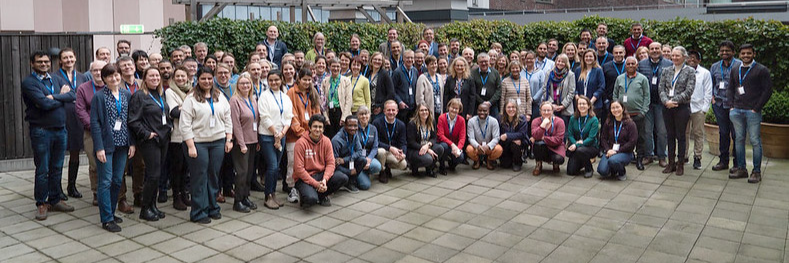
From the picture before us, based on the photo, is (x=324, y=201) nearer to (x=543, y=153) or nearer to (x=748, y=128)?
(x=543, y=153)

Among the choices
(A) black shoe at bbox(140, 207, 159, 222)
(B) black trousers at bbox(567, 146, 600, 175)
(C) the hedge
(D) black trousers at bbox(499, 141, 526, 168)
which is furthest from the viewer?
(C) the hedge

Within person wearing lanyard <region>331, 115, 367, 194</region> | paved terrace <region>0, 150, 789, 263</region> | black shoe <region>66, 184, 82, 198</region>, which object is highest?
person wearing lanyard <region>331, 115, 367, 194</region>

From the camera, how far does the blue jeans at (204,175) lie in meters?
6.62

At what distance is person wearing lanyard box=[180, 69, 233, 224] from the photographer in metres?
6.50

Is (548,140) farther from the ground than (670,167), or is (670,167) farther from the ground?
(548,140)

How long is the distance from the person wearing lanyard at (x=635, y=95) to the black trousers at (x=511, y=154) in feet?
5.52

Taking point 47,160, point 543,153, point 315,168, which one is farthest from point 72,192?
point 543,153

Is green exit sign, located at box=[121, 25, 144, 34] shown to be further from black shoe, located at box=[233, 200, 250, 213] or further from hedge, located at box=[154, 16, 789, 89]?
black shoe, located at box=[233, 200, 250, 213]

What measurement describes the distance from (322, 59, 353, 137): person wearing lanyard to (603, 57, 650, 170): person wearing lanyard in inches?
162

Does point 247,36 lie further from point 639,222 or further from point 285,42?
point 639,222

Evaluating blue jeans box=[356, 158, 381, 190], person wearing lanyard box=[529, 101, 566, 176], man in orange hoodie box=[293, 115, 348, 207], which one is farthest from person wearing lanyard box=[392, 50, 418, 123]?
man in orange hoodie box=[293, 115, 348, 207]

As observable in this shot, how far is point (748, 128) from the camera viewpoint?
8859 millimetres

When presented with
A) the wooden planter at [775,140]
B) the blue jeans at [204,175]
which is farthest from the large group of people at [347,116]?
the wooden planter at [775,140]

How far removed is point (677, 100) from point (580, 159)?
1665mm
